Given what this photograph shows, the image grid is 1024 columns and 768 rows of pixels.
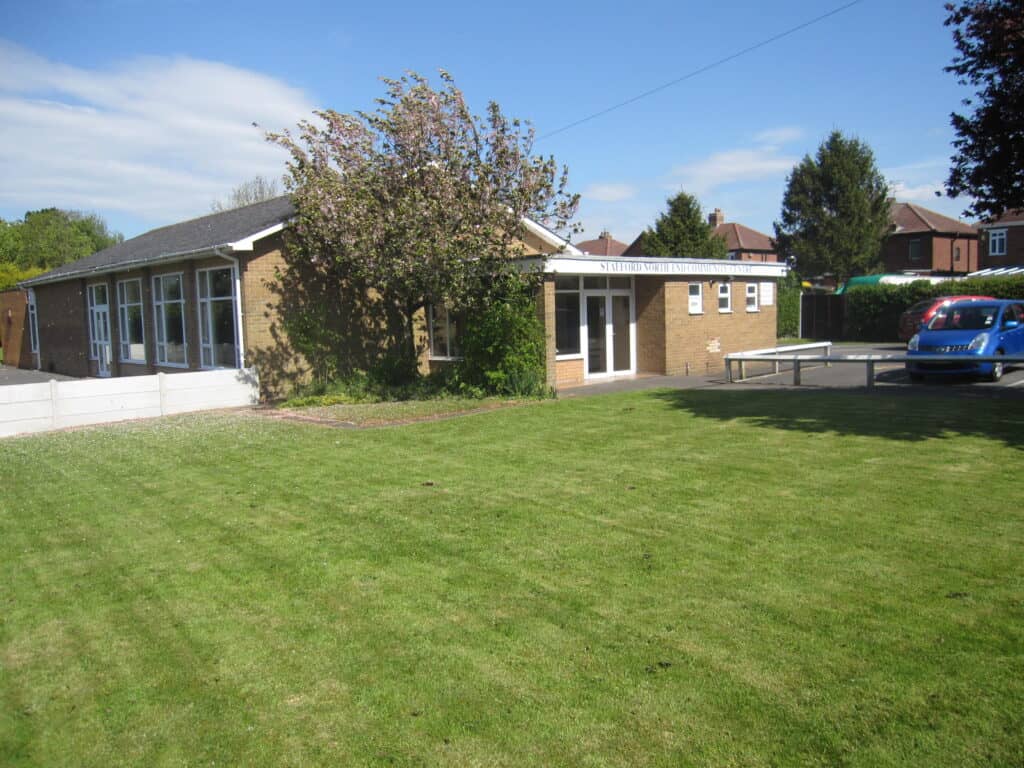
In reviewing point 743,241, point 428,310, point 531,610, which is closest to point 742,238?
→ point 743,241

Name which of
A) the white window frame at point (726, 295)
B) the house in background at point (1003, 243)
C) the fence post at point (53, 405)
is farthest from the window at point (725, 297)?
the house in background at point (1003, 243)

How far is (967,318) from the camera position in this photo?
17.2 m

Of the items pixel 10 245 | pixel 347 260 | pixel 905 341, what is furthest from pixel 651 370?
pixel 10 245

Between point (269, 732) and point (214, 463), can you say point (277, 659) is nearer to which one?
point (269, 732)

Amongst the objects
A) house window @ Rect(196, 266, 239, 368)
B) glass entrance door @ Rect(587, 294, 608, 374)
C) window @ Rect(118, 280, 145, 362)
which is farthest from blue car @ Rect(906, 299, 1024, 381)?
window @ Rect(118, 280, 145, 362)

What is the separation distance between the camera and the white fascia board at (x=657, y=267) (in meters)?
17.3

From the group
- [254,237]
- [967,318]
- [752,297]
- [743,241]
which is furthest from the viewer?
[743,241]

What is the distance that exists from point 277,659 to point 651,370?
17118mm

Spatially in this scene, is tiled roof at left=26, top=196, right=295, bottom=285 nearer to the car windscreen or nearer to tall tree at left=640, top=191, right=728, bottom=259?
the car windscreen

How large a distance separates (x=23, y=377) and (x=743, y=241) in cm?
5089

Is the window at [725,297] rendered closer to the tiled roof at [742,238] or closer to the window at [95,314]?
the window at [95,314]

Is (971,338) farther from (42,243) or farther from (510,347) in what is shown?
(42,243)

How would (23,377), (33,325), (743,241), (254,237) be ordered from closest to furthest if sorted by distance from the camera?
1. (254,237)
2. (23,377)
3. (33,325)
4. (743,241)

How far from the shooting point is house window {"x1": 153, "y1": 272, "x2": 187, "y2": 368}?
66.6 feet
